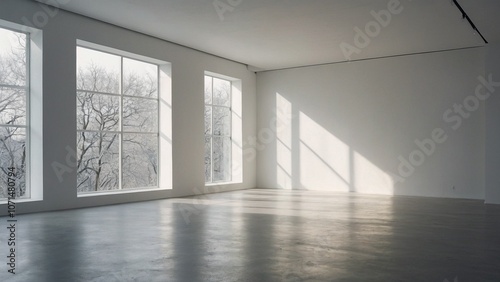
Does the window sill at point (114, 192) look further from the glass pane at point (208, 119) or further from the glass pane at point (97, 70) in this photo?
the glass pane at point (208, 119)

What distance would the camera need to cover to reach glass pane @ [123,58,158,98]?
571 inches

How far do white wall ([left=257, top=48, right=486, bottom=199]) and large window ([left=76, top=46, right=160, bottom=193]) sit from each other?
5274mm

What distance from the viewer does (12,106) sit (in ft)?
34.6

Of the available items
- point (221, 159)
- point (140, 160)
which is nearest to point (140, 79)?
point (140, 160)

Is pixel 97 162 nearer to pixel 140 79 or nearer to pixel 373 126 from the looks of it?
pixel 140 79

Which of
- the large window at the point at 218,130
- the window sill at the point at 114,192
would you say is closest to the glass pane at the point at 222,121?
the large window at the point at 218,130

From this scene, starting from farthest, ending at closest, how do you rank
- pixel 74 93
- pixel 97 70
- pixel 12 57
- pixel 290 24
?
1. pixel 97 70
2. pixel 290 24
3. pixel 74 93
4. pixel 12 57

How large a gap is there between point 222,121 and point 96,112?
5209 mm

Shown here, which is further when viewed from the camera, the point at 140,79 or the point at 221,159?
the point at 221,159

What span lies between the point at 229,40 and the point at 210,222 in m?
6.66

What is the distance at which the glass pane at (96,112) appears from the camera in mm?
13962

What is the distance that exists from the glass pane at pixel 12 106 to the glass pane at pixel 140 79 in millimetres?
4097

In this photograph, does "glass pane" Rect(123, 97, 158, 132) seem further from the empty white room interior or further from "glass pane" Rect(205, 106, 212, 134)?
"glass pane" Rect(205, 106, 212, 134)

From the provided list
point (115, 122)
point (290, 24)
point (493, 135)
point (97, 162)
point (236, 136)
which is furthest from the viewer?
point (236, 136)
